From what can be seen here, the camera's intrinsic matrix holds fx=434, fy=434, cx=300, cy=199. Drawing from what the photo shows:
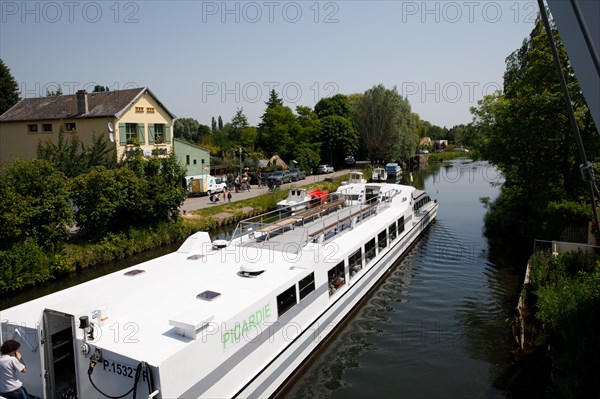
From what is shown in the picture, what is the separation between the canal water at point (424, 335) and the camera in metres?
11.2

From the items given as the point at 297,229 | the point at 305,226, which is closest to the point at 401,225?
the point at 305,226

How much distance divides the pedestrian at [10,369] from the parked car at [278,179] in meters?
35.5

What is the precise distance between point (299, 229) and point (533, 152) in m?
13.3

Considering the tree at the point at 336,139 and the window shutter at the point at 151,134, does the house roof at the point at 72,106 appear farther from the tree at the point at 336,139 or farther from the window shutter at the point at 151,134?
the tree at the point at 336,139

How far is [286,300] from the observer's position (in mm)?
10781

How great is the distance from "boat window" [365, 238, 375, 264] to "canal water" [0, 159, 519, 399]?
1489mm

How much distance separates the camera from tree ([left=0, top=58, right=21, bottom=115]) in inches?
1919

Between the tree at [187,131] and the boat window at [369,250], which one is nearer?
the boat window at [369,250]

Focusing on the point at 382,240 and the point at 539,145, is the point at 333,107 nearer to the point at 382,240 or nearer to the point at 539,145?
the point at 539,145

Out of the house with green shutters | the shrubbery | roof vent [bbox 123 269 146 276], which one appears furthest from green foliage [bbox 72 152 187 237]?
roof vent [bbox 123 269 146 276]

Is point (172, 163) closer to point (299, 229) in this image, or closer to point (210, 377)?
point (299, 229)

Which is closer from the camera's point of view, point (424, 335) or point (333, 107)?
point (424, 335)

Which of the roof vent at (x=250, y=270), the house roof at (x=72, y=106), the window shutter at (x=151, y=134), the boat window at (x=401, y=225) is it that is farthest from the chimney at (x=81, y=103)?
the roof vent at (x=250, y=270)

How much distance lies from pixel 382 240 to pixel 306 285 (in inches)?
306
